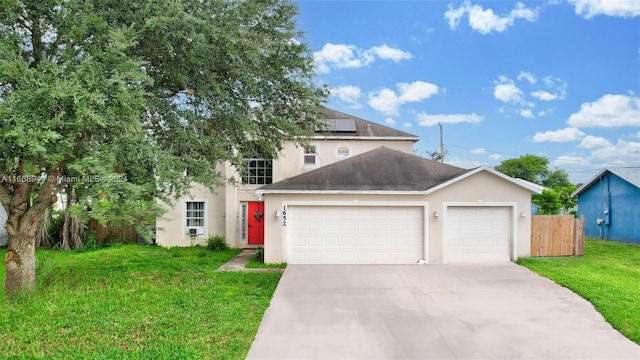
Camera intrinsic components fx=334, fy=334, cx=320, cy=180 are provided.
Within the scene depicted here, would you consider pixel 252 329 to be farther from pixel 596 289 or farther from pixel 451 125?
pixel 451 125

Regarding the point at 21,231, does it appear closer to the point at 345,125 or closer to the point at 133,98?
the point at 133,98

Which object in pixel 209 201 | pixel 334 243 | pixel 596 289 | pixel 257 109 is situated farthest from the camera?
pixel 209 201

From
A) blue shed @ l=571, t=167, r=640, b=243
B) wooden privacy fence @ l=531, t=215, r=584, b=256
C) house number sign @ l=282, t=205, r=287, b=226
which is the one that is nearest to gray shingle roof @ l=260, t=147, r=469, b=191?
house number sign @ l=282, t=205, r=287, b=226

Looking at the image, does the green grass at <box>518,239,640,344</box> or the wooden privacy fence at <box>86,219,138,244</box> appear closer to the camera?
the green grass at <box>518,239,640,344</box>

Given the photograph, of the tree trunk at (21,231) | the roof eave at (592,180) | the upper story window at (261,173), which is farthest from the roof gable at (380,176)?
the roof eave at (592,180)

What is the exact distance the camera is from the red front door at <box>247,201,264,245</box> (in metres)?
14.3

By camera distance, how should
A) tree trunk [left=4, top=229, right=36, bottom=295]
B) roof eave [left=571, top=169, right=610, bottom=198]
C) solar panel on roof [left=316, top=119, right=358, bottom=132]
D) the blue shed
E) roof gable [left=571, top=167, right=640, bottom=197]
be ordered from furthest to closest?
roof eave [left=571, top=169, right=610, bottom=198] < the blue shed < roof gable [left=571, top=167, right=640, bottom=197] < solar panel on roof [left=316, top=119, right=358, bottom=132] < tree trunk [left=4, top=229, right=36, bottom=295]

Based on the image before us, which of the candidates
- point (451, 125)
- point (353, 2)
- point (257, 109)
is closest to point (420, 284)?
point (257, 109)

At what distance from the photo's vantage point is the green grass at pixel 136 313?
4691mm

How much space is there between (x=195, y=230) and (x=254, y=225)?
2.57 m

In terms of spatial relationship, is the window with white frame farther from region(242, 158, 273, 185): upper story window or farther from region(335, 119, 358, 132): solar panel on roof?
region(335, 119, 358, 132): solar panel on roof

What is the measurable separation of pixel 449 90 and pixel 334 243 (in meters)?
15.6

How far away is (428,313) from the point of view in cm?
588

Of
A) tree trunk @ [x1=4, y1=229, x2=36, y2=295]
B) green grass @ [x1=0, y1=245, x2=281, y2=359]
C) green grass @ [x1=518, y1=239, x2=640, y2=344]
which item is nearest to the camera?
green grass @ [x1=0, y1=245, x2=281, y2=359]
